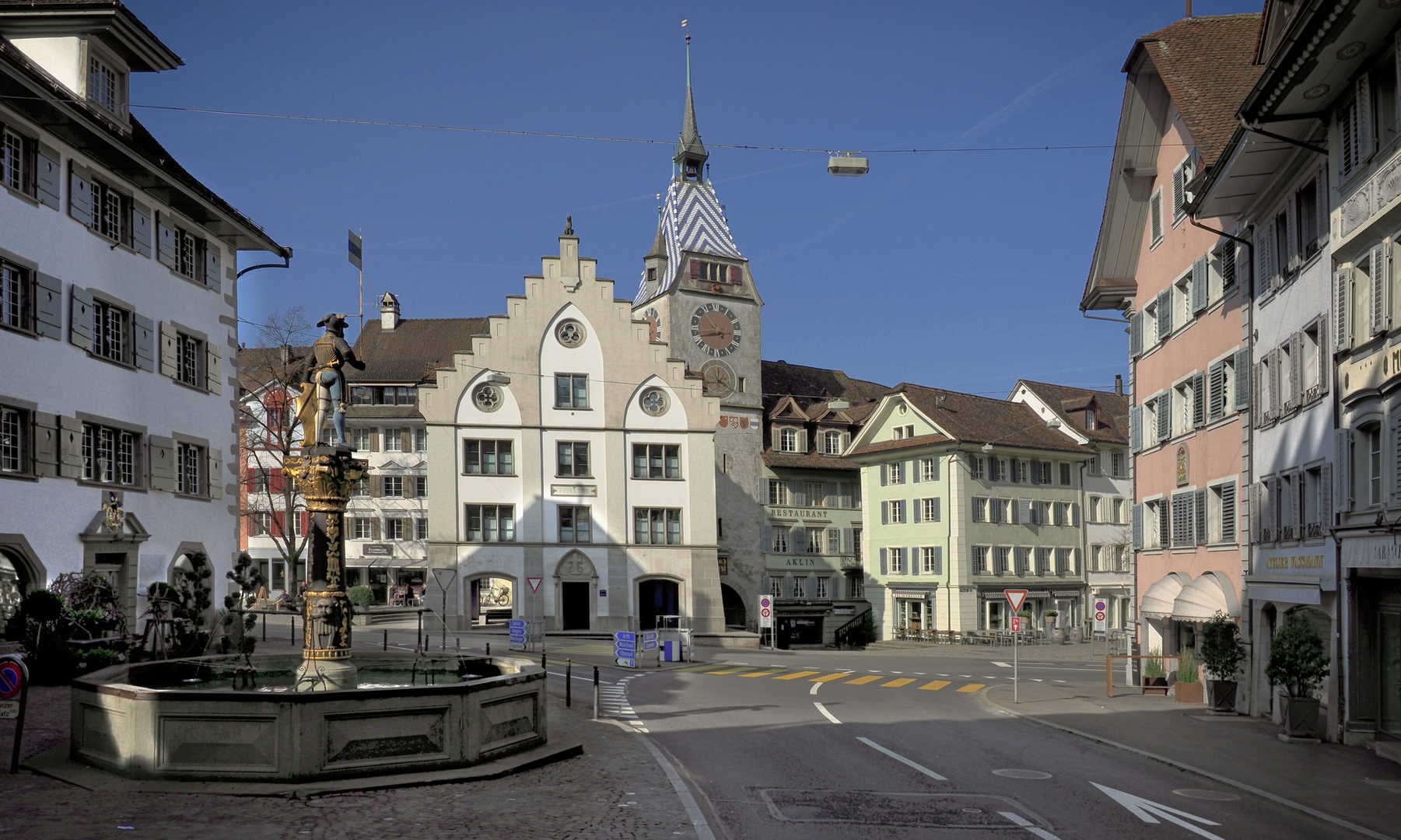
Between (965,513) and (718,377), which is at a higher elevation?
(718,377)

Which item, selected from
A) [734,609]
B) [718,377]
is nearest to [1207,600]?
[734,609]

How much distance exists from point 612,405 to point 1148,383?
29.4 meters

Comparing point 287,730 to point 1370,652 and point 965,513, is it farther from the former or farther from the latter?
point 965,513

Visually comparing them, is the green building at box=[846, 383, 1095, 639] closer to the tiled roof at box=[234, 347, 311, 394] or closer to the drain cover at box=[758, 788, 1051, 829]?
the tiled roof at box=[234, 347, 311, 394]

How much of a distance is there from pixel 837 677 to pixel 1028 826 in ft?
76.6

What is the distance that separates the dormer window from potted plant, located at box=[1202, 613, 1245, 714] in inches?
1071

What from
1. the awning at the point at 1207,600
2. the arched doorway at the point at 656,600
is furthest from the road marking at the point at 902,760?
the arched doorway at the point at 656,600

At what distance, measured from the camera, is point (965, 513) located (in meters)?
63.5

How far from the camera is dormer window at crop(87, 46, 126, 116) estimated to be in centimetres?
2900

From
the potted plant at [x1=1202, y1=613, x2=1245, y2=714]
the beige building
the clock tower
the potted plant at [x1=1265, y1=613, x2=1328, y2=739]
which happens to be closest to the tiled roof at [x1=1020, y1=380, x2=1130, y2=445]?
the clock tower

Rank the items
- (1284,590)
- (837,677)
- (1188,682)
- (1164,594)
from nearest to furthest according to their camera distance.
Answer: (1284,590) → (1188,682) → (1164,594) → (837,677)

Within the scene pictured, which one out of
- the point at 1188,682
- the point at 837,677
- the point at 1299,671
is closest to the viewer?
the point at 1299,671

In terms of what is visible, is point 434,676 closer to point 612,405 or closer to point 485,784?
point 485,784

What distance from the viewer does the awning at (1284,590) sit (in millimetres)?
21859
